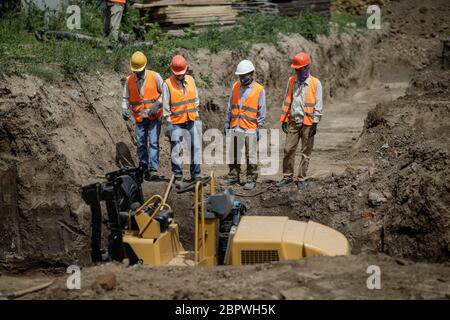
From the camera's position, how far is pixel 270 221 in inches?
A: 342

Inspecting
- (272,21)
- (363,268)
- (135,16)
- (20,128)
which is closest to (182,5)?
(135,16)

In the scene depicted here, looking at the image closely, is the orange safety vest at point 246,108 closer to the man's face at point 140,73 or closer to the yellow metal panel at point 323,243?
the man's face at point 140,73

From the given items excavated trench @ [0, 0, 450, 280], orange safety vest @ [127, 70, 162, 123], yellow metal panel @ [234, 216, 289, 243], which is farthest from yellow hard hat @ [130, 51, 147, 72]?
yellow metal panel @ [234, 216, 289, 243]

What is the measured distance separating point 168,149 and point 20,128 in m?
3.62

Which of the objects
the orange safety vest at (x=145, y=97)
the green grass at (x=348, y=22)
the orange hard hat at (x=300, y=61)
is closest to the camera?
the orange hard hat at (x=300, y=61)

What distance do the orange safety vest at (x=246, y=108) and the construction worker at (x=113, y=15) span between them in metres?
5.44

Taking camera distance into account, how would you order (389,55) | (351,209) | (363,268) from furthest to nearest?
(389,55) → (351,209) → (363,268)

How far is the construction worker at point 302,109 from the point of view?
12.3 metres

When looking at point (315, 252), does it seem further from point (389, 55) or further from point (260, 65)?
point (389, 55)

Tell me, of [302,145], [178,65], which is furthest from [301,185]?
[178,65]

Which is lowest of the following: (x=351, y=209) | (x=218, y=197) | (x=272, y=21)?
(x=351, y=209)

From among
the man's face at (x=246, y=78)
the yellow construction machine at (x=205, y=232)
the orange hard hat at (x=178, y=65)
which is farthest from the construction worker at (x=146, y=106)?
the yellow construction machine at (x=205, y=232)

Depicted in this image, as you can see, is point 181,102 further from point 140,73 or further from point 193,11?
point 193,11

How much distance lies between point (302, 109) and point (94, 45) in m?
5.79
